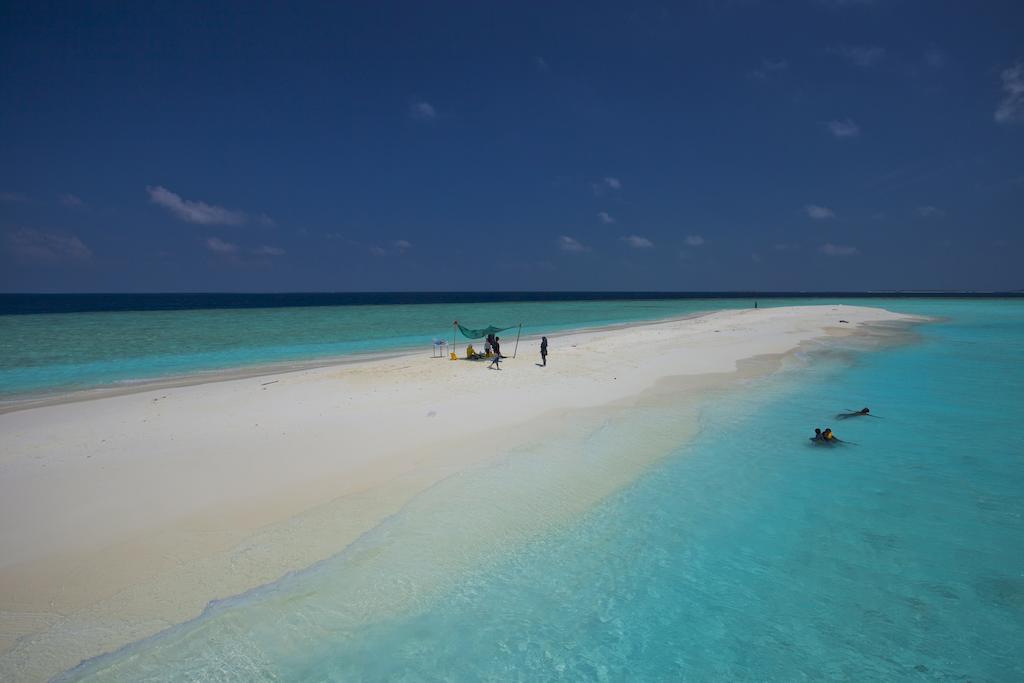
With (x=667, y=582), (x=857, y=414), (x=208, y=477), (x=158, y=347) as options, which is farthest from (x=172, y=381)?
(x=857, y=414)

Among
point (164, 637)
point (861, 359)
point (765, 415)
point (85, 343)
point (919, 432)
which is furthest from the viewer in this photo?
point (85, 343)

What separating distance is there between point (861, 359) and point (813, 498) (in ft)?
59.5

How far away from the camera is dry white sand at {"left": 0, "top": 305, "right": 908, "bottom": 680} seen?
525 centimetres

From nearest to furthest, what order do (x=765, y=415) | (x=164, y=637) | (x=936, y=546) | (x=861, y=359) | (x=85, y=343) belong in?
1. (x=164, y=637)
2. (x=936, y=546)
3. (x=765, y=415)
4. (x=861, y=359)
5. (x=85, y=343)

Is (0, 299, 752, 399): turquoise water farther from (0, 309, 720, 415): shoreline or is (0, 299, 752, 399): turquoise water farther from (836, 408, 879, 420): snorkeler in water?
(836, 408, 879, 420): snorkeler in water

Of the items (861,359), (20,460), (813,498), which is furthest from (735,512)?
(861,359)

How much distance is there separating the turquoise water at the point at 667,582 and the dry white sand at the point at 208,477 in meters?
0.70

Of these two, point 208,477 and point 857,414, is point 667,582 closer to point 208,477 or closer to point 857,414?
point 208,477

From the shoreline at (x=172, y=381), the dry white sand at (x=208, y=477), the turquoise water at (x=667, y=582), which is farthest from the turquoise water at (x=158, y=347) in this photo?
the turquoise water at (x=667, y=582)

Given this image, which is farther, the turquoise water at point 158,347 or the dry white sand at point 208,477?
the turquoise water at point 158,347

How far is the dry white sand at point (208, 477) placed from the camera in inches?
207

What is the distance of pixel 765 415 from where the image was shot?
12516 mm

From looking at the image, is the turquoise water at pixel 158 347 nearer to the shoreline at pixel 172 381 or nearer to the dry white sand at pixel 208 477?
the shoreline at pixel 172 381

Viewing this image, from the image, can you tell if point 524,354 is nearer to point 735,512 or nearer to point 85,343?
point 735,512
